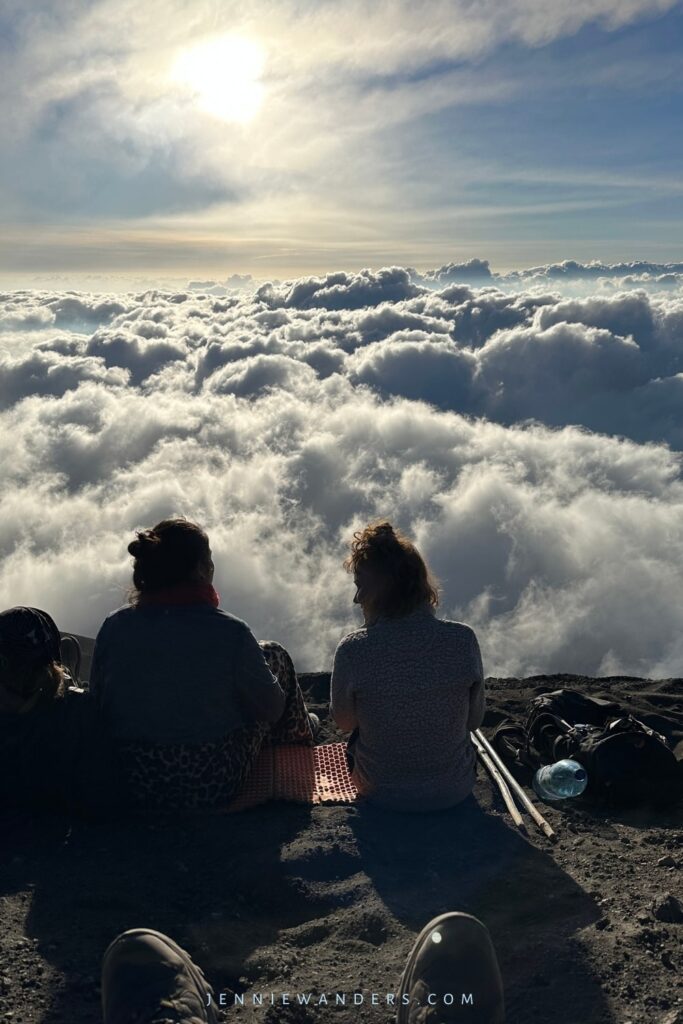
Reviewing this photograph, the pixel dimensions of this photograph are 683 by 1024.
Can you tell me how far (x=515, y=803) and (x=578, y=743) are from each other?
0.60 m

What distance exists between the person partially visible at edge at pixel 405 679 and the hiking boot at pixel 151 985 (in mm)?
1679

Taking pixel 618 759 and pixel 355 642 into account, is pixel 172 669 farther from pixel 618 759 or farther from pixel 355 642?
pixel 618 759

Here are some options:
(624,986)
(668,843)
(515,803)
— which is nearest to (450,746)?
(515,803)

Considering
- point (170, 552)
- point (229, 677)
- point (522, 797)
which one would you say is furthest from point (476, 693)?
point (170, 552)

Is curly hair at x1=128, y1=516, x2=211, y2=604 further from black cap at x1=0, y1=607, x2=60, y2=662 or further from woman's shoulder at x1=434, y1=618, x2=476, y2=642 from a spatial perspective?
woman's shoulder at x1=434, y1=618, x2=476, y2=642

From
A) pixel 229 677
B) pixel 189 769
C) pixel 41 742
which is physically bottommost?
pixel 189 769

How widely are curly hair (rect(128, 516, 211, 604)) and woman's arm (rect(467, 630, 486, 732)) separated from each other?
1281 mm

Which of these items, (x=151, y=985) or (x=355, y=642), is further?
(x=355, y=642)

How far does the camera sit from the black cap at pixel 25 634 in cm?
382

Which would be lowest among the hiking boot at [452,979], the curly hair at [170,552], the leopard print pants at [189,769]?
the leopard print pants at [189,769]

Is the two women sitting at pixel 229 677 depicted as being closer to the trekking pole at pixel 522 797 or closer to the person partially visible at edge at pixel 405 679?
the person partially visible at edge at pixel 405 679

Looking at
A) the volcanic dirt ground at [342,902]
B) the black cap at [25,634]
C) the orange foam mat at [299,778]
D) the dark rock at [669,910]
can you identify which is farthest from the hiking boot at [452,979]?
the black cap at [25,634]

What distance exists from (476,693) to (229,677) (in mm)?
1139

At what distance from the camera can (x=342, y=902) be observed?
3.39 m
